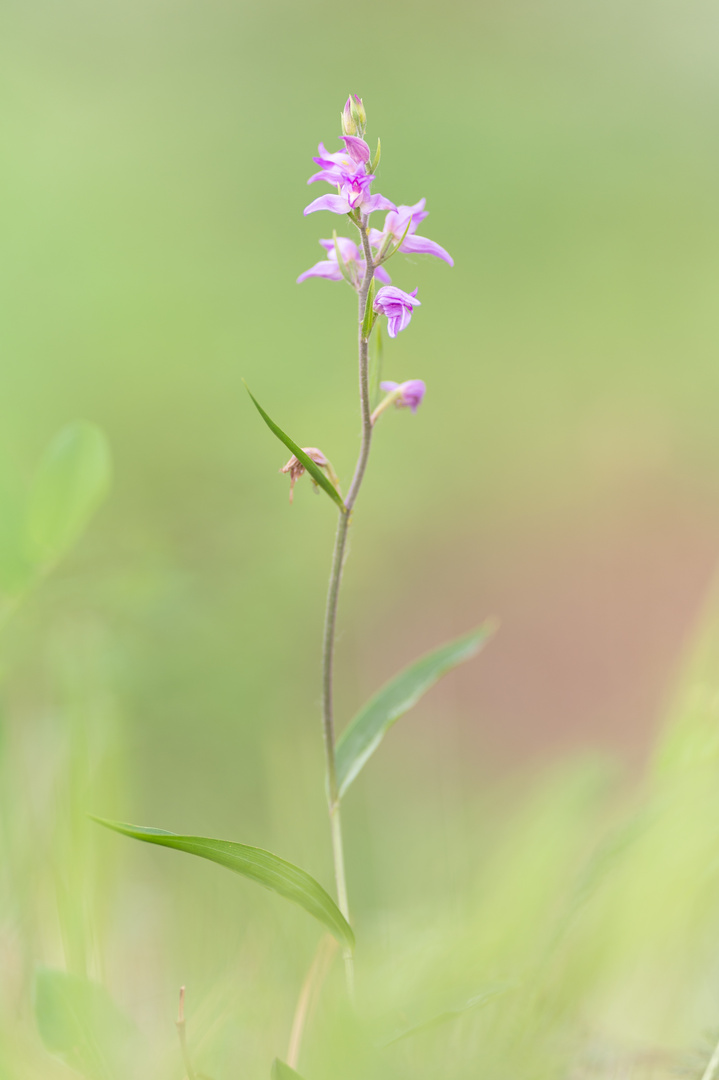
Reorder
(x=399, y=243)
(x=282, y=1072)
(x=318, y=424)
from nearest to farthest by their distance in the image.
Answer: (x=282, y=1072) → (x=399, y=243) → (x=318, y=424)

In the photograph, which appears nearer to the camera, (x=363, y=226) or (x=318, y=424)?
(x=363, y=226)

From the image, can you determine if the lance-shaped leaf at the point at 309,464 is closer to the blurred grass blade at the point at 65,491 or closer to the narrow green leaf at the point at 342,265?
the narrow green leaf at the point at 342,265

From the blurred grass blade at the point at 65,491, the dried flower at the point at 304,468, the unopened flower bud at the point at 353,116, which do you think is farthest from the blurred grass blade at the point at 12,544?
the unopened flower bud at the point at 353,116

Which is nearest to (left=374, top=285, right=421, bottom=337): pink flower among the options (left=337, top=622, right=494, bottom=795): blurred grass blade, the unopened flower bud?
the unopened flower bud

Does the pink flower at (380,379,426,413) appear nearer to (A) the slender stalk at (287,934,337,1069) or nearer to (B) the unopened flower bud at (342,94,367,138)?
(B) the unopened flower bud at (342,94,367,138)

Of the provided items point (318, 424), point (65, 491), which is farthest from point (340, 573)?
point (318, 424)

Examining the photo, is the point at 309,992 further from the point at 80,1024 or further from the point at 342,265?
the point at 342,265
